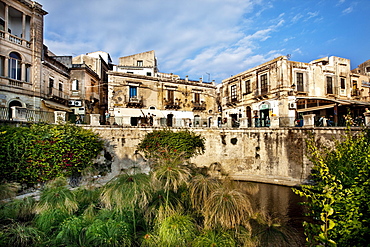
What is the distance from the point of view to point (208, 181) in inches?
191

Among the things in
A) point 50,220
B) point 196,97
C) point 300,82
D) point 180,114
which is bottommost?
point 50,220

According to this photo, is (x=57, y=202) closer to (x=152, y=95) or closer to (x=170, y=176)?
(x=170, y=176)

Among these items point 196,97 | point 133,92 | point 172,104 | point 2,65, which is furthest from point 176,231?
point 196,97

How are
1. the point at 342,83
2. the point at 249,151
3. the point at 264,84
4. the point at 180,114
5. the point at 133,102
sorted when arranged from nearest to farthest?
the point at 249,151 < the point at 264,84 < the point at 342,83 < the point at 133,102 < the point at 180,114

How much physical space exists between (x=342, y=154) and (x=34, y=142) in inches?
511

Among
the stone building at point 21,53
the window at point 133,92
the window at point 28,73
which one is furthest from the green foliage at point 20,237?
the window at point 133,92

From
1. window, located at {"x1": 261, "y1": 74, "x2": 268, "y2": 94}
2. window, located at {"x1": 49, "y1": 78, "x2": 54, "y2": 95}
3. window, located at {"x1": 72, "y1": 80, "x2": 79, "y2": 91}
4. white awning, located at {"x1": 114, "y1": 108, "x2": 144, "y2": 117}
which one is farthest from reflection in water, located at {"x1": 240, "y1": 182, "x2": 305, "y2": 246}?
window, located at {"x1": 72, "y1": 80, "x2": 79, "y2": 91}

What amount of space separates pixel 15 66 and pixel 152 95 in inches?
559

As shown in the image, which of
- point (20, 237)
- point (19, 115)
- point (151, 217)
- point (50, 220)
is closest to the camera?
point (20, 237)

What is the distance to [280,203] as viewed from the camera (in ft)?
38.9

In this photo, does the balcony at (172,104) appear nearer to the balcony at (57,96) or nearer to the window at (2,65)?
the balcony at (57,96)

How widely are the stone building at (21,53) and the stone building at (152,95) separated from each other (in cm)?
842

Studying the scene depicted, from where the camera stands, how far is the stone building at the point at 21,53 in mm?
14320

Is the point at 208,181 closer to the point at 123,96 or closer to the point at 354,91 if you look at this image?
the point at 123,96
